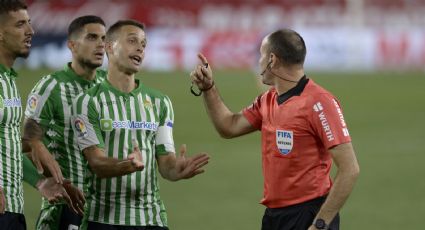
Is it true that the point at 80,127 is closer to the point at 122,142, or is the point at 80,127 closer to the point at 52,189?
the point at 122,142

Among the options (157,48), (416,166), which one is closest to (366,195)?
(416,166)

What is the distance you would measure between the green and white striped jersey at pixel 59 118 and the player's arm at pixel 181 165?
0.94m

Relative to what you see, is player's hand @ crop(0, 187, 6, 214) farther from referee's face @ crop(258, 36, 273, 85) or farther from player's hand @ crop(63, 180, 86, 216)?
referee's face @ crop(258, 36, 273, 85)

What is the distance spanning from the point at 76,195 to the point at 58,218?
2.27 feet

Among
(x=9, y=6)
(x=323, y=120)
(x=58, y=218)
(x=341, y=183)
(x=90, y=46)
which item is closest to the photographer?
(x=341, y=183)

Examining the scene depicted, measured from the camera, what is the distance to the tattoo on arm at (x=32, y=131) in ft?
24.9

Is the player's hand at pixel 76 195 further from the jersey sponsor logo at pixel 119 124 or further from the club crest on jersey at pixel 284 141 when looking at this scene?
the club crest on jersey at pixel 284 141

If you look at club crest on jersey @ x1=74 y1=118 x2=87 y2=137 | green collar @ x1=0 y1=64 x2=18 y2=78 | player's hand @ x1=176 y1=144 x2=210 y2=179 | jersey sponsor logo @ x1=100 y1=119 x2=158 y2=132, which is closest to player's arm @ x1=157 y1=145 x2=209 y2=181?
player's hand @ x1=176 y1=144 x2=210 y2=179

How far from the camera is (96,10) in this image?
114 ft

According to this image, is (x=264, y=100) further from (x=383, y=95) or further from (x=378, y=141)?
(x=383, y=95)

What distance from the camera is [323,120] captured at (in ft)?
21.5

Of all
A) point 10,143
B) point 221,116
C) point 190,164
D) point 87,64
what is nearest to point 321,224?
point 190,164

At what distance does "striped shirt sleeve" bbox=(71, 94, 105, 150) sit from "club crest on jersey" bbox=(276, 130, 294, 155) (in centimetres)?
126

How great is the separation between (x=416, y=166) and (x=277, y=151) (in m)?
9.92
